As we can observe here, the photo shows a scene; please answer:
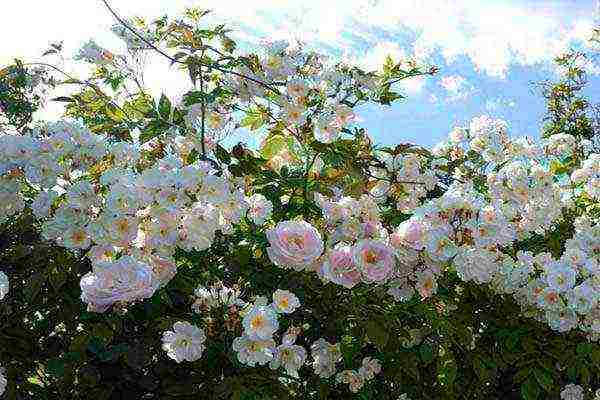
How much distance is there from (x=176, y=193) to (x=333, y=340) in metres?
0.72

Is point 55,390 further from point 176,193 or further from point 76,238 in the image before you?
point 176,193

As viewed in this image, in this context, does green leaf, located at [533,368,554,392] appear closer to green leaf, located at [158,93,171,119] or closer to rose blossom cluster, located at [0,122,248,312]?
rose blossom cluster, located at [0,122,248,312]

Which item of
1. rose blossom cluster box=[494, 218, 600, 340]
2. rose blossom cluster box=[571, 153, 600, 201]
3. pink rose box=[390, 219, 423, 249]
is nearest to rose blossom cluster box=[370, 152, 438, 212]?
rose blossom cluster box=[494, 218, 600, 340]

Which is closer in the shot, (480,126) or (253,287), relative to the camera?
(253,287)

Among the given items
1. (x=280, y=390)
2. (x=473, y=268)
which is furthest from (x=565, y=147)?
(x=280, y=390)

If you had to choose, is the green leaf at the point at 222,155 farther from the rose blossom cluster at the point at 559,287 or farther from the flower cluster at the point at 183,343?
the rose blossom cluster at the point at 559,287

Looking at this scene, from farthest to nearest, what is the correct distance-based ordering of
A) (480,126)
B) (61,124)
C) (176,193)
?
(480,126)
(61,124)
(176,193)

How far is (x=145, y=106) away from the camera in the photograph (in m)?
2.73

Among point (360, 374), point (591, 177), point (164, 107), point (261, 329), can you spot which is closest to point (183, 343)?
point (261, 329)

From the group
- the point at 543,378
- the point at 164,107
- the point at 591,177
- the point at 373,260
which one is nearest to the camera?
the point at 373,260

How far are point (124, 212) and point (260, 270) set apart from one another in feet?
1.57

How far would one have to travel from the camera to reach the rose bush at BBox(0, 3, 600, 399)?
2.04 metres

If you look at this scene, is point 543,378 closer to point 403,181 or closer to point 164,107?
point 403,181

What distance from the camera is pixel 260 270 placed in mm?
2326
